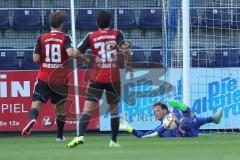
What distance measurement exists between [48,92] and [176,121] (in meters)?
2.66

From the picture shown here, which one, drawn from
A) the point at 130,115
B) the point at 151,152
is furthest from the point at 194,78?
the point at 151,152

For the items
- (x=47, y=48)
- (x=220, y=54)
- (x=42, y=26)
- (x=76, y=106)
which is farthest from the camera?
(x=42, y=26)

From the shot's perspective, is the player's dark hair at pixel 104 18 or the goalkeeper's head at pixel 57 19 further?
the goalkeeper's head at pixel 57 19

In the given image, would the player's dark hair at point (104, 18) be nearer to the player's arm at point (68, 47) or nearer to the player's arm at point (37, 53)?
the player's arm at point (68, 47)

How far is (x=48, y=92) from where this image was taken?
11109mm

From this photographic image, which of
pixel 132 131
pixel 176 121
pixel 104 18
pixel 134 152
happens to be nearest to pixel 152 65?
pixel 176 121

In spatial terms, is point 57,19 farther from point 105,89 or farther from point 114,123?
point 114,123

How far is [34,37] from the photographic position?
1781 centimetres

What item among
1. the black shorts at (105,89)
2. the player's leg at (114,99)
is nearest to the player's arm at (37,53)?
the black shorts at (105,89)

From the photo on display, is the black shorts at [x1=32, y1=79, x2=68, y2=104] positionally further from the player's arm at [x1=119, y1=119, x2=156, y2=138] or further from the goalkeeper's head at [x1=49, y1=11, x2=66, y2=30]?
the player's arm at [x1=119, y1=119, x2=156, y2=138]

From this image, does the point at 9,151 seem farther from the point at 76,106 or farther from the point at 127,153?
the point at 76,106

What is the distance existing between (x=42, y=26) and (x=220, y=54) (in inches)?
171

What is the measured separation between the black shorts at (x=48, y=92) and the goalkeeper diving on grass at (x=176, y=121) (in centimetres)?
182

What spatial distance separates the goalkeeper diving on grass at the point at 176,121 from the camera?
12688mm
